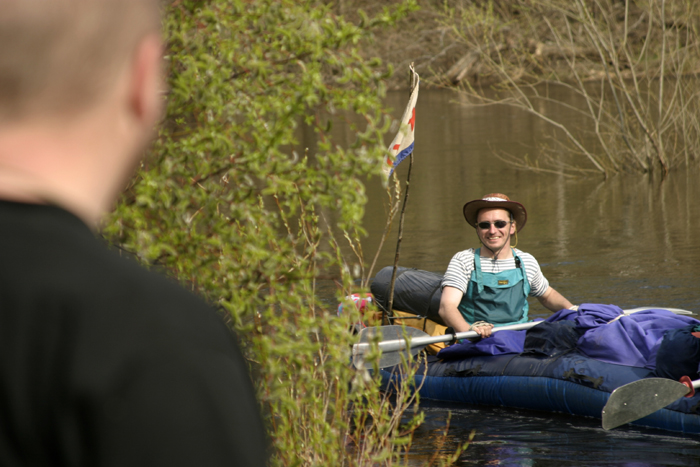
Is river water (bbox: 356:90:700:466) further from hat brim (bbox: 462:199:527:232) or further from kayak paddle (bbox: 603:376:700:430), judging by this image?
hat brim (bbox: 462:199:527:232)

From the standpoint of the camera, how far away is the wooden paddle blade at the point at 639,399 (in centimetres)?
482

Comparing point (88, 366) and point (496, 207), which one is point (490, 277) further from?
point (88, 366)

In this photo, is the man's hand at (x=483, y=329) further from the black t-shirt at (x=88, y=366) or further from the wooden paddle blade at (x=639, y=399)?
the black t-shirt at (x=88, y=366)

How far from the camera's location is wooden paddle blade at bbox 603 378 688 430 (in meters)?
4.82

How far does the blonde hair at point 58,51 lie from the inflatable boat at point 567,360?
4.21 m

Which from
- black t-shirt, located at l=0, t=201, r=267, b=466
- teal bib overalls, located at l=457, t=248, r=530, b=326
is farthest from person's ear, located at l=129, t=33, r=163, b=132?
teal bib overalls, located at l=457, t=248, r=530, b=326

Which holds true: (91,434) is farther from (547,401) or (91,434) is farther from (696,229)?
(696,229)

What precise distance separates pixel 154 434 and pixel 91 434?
0.05 m

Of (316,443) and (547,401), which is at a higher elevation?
(316,443)

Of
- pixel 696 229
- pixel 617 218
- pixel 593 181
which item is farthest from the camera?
pixel 593 181

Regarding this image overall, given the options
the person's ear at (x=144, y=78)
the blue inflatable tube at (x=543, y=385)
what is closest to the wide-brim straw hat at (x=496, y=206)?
the blue inflatable tube at (x=543, y=385)

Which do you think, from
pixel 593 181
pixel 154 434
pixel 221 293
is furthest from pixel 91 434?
pixel 593 181

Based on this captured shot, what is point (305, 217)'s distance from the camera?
3045 mm

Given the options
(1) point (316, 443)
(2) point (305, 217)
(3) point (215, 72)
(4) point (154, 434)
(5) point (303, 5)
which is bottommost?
(1) point (316, 443)
